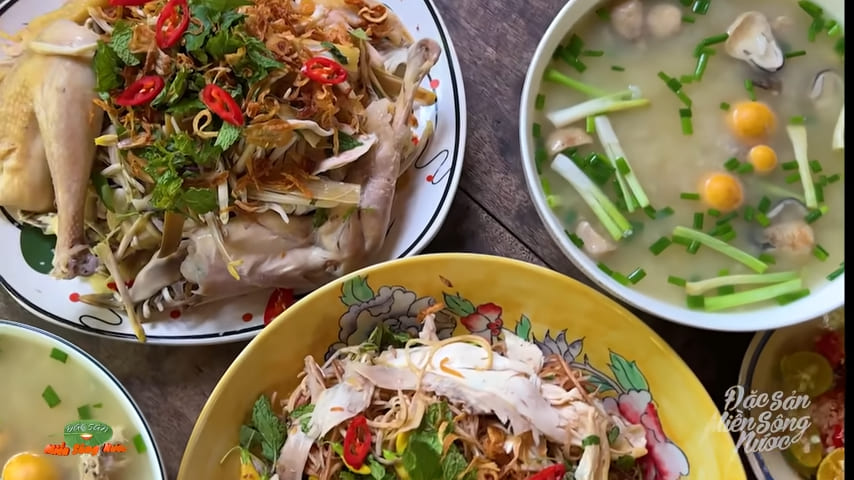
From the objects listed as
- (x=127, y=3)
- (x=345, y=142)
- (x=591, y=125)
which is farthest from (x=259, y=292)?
(x=591, y=125)

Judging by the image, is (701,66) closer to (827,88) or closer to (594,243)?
(827,88)

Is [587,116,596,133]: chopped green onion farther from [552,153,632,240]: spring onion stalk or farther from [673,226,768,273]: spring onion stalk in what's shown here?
[673,226,768,273]: spring onion stalk

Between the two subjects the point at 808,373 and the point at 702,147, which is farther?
the point at 808,373

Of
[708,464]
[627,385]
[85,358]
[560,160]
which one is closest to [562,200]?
[560,160]

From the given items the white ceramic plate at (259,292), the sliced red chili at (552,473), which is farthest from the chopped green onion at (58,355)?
the sliced red chili at (552,473)

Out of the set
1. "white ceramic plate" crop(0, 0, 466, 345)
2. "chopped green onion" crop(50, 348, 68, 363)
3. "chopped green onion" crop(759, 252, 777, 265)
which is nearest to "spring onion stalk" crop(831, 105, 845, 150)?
"chopped green onion" crop(759, 252, 777, 265)

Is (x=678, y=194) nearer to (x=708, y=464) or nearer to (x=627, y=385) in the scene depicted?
(x=627, y=385)
